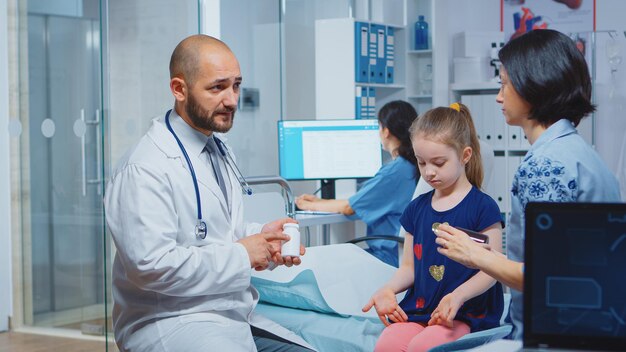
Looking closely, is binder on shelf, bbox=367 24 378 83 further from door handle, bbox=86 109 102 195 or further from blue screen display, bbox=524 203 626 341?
blue screen display, bbox=524 203 626 341

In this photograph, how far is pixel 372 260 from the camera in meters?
3.31

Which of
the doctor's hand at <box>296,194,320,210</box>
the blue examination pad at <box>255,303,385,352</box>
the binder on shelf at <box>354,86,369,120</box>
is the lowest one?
the blue examination pad at <box>255,303,385,352</box>

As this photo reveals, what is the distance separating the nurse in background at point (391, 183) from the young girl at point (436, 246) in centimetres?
163

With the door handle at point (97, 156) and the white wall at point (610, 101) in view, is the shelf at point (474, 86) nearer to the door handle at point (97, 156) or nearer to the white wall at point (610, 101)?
the white wall at point (610, 101)

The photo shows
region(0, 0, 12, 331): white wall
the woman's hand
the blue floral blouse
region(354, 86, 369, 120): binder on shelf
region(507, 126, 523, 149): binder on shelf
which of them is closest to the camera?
the woman's hand

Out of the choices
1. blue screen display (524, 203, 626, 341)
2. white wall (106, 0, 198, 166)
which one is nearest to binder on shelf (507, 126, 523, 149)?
white wall (106, 0, 198, 166)

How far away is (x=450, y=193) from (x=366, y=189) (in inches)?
73.0

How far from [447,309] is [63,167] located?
2771 millimetres

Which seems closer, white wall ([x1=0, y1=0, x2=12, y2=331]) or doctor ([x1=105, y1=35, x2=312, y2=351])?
doctor ([x1=105, y1=35, x2=312, y2=351])

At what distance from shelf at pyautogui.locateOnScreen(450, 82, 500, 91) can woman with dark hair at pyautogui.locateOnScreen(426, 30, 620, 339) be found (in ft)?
14.9

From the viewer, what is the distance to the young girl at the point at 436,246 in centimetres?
245

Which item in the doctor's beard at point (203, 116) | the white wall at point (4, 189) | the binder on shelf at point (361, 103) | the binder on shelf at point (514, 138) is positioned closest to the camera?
the doctor's beard at point (203, 116)

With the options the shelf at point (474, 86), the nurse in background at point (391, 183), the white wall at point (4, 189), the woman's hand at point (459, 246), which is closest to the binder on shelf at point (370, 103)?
the shelf at point (474, 86)

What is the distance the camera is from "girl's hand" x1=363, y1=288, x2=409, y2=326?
2.45m
